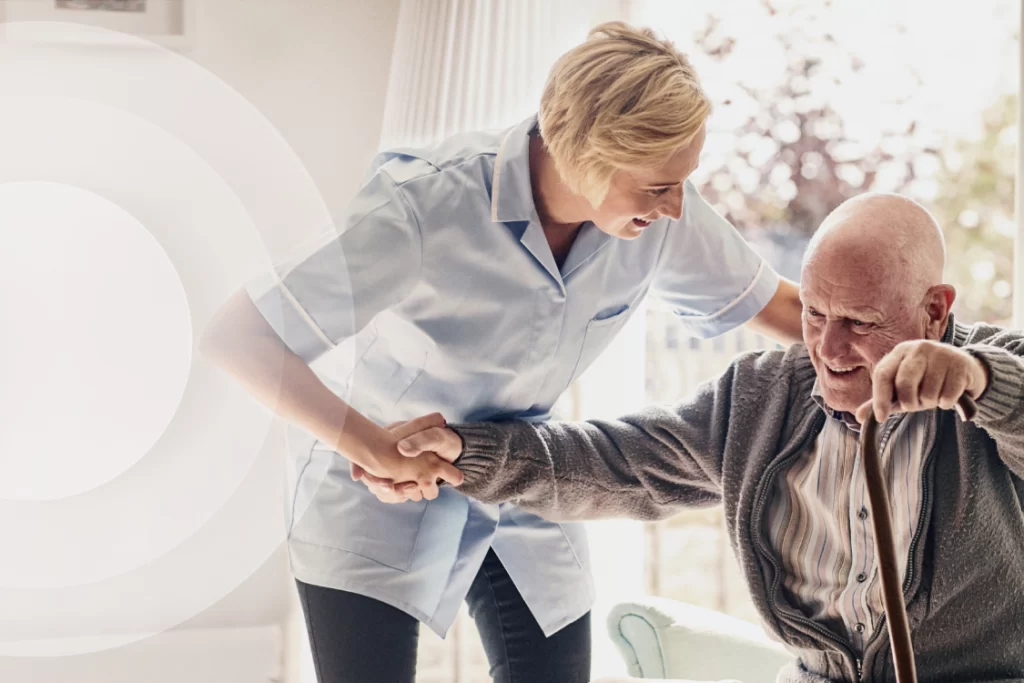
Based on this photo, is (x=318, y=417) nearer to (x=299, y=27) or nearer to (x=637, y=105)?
(x=637, y=105)

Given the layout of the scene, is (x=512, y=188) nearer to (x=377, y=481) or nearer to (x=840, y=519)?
(x=377, y=481)

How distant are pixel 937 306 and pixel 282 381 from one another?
2.65 ft

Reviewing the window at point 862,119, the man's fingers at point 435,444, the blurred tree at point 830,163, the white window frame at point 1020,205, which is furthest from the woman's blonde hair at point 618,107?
the blurred tree at point 830,163

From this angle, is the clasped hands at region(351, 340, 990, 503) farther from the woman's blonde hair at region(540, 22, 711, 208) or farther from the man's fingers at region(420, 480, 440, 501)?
the woman's blonde hair at region(540, 22, 711, 208)

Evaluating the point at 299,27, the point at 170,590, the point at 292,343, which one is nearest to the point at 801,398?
the point at 292,343

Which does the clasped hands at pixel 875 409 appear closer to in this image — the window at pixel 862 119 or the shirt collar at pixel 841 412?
the shirt collar at pixel 841 412

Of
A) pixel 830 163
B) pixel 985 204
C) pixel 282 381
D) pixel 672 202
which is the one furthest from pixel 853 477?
pixel 985 204

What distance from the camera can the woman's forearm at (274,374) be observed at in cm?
112

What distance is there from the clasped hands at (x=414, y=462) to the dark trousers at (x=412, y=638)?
6.1 inches

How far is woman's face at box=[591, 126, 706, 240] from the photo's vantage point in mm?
1166

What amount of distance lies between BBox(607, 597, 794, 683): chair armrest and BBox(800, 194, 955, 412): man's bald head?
0.52 meters

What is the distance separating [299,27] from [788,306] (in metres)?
0.91

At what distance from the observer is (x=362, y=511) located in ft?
4.17

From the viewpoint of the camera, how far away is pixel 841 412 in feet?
4.11
